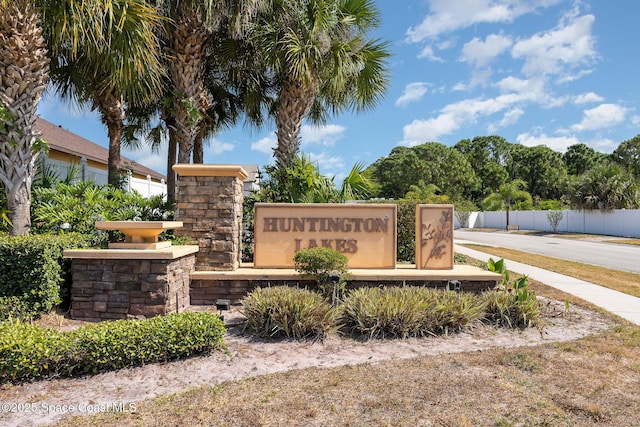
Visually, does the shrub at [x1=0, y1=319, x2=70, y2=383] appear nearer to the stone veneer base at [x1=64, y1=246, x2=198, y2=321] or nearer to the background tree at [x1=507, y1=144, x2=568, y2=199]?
the stone veneer base at [x1=64, y1=246, x2=198, y2=321]

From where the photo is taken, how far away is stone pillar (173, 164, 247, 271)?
6867 mm

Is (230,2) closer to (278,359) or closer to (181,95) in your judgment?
(181,95)

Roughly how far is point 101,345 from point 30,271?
7.55 ft

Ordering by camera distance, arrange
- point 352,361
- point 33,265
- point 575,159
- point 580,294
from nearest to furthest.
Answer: point 352,361, point 33,265, point 580,294, point 575,159

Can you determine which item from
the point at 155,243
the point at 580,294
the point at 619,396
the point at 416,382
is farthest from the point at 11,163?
the point at 580,294

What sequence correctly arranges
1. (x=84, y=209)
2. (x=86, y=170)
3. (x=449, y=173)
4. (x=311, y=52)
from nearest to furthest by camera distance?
(x=84, y=209), (x=311, y=52), (x=86, y=170), (x=449, y=173)

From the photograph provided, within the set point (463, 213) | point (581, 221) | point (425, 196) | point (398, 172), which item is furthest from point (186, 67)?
point (398, 172)

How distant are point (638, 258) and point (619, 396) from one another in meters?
14.9

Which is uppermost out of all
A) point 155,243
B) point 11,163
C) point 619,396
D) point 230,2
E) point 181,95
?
point 230,2

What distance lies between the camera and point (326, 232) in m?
7.56

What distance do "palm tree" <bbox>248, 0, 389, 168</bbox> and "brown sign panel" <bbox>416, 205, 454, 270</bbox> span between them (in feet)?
13.0

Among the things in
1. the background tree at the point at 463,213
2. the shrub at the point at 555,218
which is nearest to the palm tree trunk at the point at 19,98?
the shrub at the point at 555,218

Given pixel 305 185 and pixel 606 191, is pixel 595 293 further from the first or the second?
pixel 606 191

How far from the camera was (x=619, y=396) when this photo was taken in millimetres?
3664
